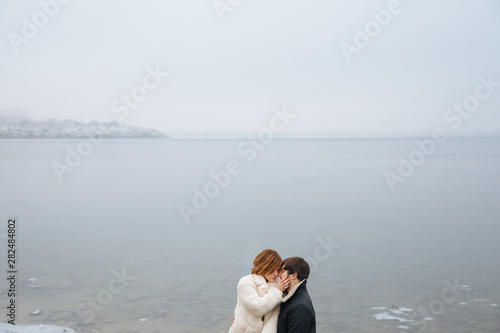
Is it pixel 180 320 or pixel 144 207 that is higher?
pixel 144 207

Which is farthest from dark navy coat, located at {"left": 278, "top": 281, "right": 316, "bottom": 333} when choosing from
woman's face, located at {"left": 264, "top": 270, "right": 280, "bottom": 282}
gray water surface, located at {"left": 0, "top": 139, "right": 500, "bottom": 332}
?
gray water surface, located at {"left": 0, "top": 139, "right": 500, "bottom": 332}

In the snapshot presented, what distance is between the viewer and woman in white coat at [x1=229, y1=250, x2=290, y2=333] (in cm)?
233

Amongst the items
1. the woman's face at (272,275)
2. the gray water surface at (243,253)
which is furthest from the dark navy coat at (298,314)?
the gray water surface at (243,253)

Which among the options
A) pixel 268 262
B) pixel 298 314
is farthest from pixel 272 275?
pixel 298 314

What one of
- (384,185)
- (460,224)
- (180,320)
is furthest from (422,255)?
(384,185)

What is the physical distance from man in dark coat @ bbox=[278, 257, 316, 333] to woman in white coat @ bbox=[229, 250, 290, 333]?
0.04m

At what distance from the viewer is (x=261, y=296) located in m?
2.39

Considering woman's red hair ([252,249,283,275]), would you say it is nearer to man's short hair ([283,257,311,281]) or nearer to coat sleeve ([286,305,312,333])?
man's short hair ([283,257,311,281])

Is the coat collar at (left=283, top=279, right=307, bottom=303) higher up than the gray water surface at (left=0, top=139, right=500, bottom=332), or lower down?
higher up

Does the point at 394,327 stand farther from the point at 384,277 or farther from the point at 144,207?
the point at 144,207

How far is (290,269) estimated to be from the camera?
2.30 m

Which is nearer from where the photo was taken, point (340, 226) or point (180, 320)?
point (180, 320)

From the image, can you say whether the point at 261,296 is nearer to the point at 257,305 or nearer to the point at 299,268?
the point at 257,305

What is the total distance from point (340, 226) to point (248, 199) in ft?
17.5
